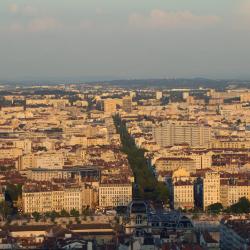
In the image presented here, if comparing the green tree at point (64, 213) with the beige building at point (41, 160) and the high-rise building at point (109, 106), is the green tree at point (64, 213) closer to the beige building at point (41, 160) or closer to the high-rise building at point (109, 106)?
the beige building at point (41, 160)

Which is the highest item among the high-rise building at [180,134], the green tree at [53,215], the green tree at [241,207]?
the high-rise building at [180,134]

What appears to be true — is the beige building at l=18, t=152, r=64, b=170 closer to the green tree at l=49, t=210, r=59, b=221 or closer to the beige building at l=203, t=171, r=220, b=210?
the beige building at l=203, t=171, r=220, b=210

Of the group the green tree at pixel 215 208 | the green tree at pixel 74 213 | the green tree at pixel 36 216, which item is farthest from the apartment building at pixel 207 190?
the green tree at pixel 36 216

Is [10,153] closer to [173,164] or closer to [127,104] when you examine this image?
[173,164]

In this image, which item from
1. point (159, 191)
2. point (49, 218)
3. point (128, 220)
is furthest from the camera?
point (159, 191)

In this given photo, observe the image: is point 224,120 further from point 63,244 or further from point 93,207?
point 63,244

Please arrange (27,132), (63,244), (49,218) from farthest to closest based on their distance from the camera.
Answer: (27,132) < (49,218) < (63,244)

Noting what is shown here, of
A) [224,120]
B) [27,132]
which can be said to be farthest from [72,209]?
[224,120]
